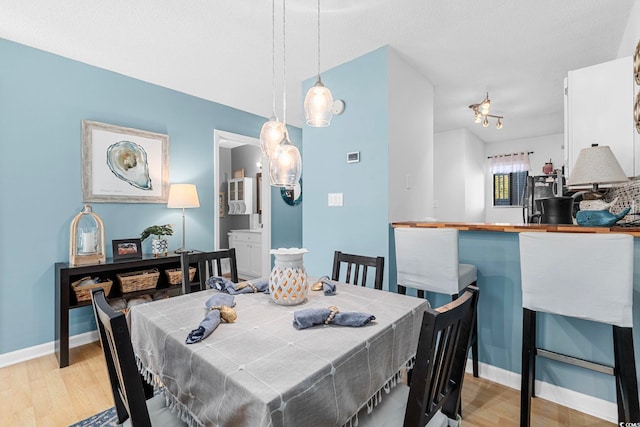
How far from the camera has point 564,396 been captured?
6.03 ft

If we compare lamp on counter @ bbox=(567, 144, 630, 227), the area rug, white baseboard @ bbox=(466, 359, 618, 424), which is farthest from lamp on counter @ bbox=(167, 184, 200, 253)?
lamp on counter @ bbox=(567, 144, 630, 227)

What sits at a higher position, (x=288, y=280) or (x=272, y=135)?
(x=272, y=135)

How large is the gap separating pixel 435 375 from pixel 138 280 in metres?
2.70

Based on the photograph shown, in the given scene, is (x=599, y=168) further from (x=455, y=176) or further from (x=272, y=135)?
(x=455, y=176)

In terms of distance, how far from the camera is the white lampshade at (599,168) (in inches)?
67.7

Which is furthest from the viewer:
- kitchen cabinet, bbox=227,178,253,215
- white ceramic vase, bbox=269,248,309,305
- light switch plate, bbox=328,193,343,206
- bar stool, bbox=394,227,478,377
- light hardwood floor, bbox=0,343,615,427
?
kitchen cabinet, bbox=227,178,253,215

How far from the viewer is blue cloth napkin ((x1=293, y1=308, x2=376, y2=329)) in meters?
1.11

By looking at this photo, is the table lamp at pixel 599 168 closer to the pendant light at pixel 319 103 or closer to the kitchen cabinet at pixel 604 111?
the kitchen cabinet at pixel 604 111

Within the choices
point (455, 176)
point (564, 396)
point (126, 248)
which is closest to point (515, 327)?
point (564, 396)

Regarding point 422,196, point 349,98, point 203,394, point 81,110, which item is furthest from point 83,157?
point 422,196

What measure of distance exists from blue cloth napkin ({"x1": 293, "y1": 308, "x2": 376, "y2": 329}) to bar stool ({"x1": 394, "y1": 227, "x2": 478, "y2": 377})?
0.90 meters

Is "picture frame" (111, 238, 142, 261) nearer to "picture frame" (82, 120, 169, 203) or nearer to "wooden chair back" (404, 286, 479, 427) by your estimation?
"picture frame" (82, 120, 169, 203)

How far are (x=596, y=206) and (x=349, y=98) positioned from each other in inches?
77.1

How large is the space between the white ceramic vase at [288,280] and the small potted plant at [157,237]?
79.5 inches
